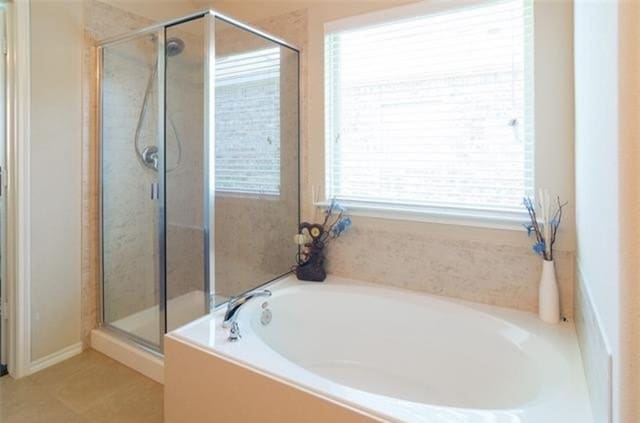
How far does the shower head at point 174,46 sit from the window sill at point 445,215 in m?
1.33

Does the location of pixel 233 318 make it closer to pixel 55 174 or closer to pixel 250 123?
pixel 250 123

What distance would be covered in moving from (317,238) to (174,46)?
1.43 meters

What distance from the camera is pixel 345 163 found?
230 centimetres

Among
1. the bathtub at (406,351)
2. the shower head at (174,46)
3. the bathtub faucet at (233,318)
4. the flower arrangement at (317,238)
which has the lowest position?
the bathtub at (406,351)

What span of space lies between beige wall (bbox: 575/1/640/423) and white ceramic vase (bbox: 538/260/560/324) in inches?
17.6

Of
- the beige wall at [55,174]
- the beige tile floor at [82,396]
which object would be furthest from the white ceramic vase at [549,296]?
the beige wall at [55,174]

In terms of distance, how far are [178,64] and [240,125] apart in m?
0.54

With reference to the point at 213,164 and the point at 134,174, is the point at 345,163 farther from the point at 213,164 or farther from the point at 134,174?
the point at 134,174

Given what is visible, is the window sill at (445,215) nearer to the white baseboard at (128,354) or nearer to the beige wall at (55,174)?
the white baseboard at (128,354)

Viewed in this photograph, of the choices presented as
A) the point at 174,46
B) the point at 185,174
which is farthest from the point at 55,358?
the point at 174,46

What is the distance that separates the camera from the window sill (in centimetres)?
181

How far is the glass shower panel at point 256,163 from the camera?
2137mm

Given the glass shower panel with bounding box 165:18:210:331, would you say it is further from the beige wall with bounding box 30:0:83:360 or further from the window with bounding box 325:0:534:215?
the window with bounding box 325:0:534:215

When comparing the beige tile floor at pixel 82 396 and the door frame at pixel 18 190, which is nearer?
the beige tile floor at pixel 82 396
